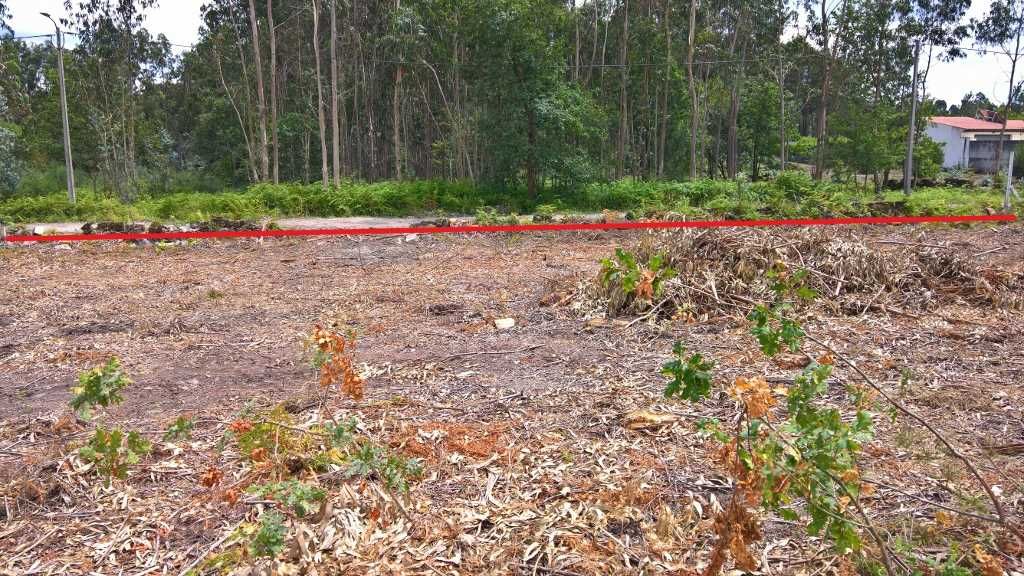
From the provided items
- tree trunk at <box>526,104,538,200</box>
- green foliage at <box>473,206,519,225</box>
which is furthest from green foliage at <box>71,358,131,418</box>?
tree trunk at <box>526,104,538,200</box>

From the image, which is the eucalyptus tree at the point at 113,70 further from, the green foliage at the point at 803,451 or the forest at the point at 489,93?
the green foliage at the point at 803,451

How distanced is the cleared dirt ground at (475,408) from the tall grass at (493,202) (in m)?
9.44

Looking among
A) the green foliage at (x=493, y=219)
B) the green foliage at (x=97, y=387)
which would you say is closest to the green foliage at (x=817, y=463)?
the green foliage at (x=97, y=387)

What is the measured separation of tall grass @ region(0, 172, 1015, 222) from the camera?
16.6 metres

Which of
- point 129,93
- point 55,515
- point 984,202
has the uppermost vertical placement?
point 129,93

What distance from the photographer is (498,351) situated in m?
5.46

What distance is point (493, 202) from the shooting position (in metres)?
21.0

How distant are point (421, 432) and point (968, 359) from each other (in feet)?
12.2

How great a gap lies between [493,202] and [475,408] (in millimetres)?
17081

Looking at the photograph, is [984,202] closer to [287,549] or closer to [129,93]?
[287,549]

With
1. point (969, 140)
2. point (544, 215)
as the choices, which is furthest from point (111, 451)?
point (969, 140)

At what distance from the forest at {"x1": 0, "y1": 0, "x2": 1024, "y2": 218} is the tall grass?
0.61 m

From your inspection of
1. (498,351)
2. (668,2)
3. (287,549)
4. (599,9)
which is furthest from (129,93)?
(287,549)

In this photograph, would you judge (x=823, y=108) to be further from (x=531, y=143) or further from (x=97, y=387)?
(x=97, y=387)
